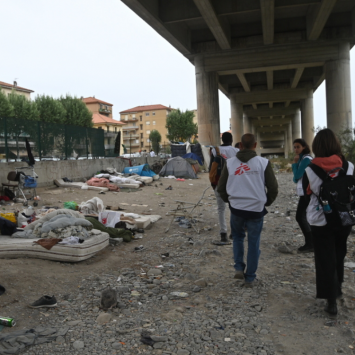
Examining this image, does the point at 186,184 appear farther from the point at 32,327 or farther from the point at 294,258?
the point at 32,327

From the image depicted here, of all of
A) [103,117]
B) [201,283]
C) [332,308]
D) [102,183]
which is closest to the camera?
[332,308]

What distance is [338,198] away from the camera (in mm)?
3494

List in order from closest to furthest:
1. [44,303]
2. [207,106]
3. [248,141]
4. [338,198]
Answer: [338,198] → [44,303] → [248,141] → [207,106]

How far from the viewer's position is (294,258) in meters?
5.95

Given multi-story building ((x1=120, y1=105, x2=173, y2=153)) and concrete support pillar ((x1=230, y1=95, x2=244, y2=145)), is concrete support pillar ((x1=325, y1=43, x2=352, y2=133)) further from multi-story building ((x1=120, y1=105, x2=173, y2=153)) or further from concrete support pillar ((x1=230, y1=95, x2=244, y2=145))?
multi-story building ((x1=120, y1=105, x2=173, y2=153))

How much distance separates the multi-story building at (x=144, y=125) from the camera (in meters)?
123

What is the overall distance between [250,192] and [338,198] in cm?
113

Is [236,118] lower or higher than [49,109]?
lower

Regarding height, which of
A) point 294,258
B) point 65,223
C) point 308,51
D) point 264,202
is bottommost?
point 294,258

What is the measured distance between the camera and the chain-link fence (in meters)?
13.8

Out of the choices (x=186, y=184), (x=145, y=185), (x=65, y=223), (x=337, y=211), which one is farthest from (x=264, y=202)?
(x=186, y=184)

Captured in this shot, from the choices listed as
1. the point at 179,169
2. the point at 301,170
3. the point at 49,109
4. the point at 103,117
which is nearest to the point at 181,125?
the point at 103,117

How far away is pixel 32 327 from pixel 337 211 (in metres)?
3.03

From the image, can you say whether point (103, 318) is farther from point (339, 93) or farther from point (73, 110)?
point (73, 110)
